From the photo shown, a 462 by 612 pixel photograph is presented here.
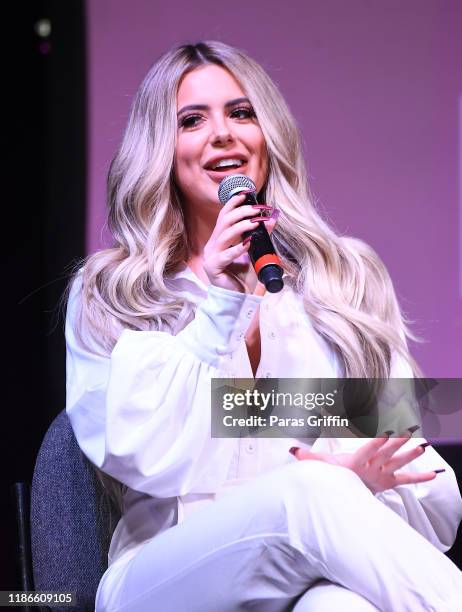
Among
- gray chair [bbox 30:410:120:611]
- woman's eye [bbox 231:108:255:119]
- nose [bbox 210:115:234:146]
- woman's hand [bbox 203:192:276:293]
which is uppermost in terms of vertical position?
woman's eye [bbox 231:108:255:119]

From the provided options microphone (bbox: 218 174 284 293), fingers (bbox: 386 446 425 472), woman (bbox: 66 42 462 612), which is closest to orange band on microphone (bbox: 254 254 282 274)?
microphone (bbox: 218 174 284 293)

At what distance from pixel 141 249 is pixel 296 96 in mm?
764

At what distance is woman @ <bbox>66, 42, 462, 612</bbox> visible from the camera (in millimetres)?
1296

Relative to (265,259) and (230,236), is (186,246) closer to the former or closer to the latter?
(230,236)

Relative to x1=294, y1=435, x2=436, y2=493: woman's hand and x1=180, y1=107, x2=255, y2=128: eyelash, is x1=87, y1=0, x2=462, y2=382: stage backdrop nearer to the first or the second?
x1=180, y1=107, x2=255, y2=128: eyelash

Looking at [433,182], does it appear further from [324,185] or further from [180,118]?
[180,118]

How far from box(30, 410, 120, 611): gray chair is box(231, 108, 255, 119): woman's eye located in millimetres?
655

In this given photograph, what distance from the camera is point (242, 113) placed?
1867mm

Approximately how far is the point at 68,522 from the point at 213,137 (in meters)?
0.72

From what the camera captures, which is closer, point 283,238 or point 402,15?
point 283,238

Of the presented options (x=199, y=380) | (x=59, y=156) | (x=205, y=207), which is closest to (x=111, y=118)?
(x=59, y=156)

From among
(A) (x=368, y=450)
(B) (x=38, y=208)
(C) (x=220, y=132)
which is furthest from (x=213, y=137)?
(B) (x=38, y=208)

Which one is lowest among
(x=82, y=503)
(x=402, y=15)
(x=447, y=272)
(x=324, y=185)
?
(x=82, y=503)

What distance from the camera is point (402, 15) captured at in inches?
94.9
